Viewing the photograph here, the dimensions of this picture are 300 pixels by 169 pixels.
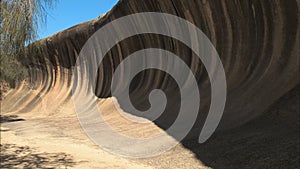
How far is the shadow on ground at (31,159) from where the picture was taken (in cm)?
557

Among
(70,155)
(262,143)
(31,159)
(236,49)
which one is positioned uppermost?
(236,49)

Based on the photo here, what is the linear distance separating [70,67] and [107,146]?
43.9 feet

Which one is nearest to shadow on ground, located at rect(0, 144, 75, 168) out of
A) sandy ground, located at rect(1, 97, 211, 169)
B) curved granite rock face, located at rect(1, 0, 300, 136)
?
sandy ground, located at rect(1, 97, 211, 169)

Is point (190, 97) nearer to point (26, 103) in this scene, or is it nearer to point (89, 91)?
point (89, 91)

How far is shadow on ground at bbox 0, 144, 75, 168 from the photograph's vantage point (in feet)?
18.3

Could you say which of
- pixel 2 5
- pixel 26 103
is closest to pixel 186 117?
pixel 2 5

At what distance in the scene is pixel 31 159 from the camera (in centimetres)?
611

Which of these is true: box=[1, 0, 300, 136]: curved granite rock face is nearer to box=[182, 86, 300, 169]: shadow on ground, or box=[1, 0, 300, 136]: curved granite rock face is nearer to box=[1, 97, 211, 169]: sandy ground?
box=[182, 86, 300, 169]: shadow on ground

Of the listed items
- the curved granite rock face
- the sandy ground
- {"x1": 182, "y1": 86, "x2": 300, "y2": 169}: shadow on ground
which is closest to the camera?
{"x1": 182, "y1": 86, "x2": 300, "y2": 169}: shadow on ground

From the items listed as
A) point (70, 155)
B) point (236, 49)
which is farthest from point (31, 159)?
point (236, 49)

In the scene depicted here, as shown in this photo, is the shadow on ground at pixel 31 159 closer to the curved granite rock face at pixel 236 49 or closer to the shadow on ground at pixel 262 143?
the shadow on ground at pixel 262 143

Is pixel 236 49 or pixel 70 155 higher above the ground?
pixel 236 49

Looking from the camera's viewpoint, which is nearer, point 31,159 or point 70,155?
point 31,159

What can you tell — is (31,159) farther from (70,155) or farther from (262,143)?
(262,143)
